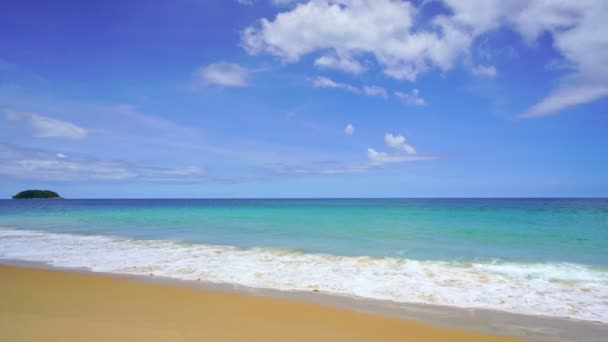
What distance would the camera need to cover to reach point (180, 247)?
37.2 ft

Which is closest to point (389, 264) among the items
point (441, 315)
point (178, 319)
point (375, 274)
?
point (375, 274)

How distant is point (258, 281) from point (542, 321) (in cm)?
502

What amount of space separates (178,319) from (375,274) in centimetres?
462

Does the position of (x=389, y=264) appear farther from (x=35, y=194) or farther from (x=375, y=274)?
(x=35, y=194)

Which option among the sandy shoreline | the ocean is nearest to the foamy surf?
the ocean

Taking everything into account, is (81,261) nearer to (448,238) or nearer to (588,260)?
(448,238)

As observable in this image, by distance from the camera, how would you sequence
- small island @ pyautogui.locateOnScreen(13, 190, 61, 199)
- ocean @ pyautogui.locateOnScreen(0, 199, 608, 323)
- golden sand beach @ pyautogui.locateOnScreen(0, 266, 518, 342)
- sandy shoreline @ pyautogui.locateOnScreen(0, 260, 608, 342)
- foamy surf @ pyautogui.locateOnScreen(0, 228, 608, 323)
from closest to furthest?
golden sand beach @ pyautogui.locateOnScreen(0, 266, 518, 342), sandy shoreline @ pyautogui.locateOnScreen(0, 260, 608, 342), foamy surf @ pyautogui.locateOnScreen(0, 228, 608, 323), ocean @ pyautogui.locateOnScreen(0, 199, 608, 323), small island @ pyautogui.locateOnScreen(13, 190, 61, 199)

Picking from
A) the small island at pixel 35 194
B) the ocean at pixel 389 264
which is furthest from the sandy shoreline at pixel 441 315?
the small island at pixel 35 194

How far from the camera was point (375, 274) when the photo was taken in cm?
743

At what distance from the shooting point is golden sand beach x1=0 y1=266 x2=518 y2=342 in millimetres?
3881

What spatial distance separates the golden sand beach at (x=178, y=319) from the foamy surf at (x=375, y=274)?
4.12ft

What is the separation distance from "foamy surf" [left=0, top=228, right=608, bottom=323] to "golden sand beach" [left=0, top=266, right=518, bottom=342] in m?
1.26

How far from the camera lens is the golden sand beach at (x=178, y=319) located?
12.7 ft

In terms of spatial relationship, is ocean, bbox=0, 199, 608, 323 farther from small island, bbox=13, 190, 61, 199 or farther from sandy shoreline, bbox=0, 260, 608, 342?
small island, bbox=13, 190, 61, 199
